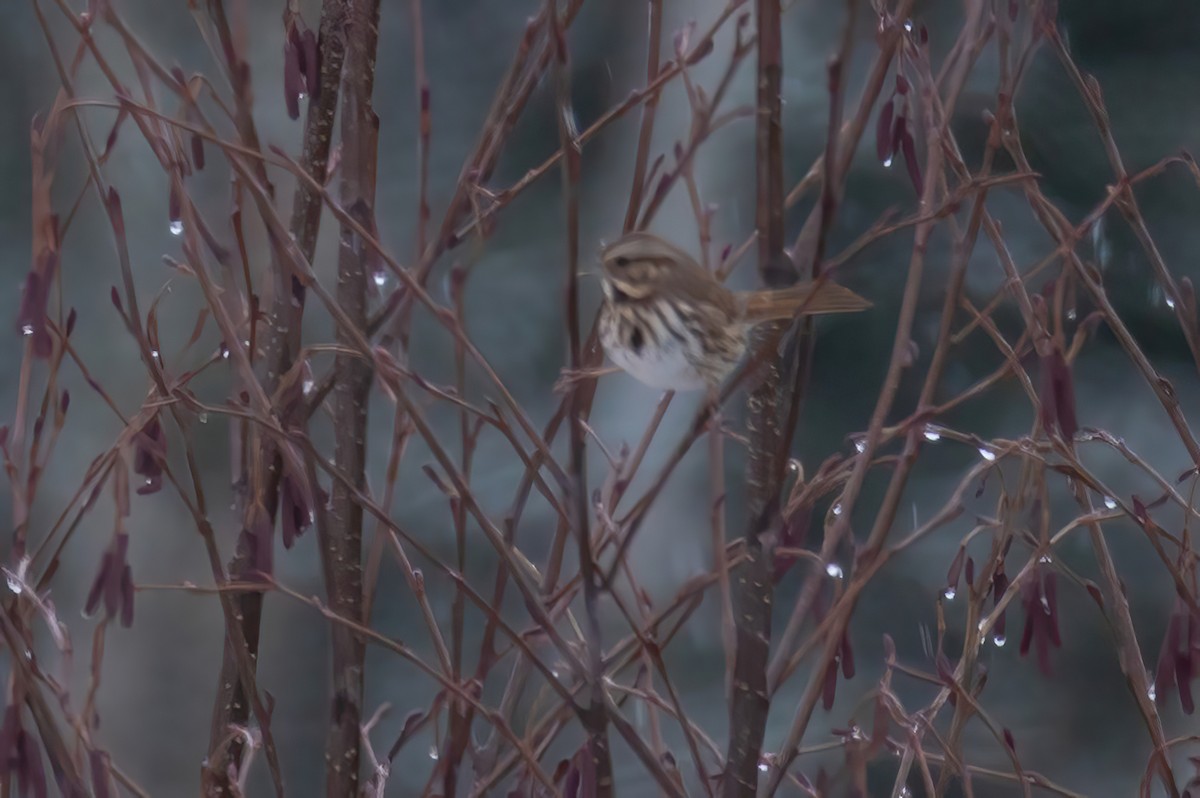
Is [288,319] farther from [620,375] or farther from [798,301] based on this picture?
[620,375]

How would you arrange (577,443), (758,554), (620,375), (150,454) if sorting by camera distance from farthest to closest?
(620,375)
(150,454)
(758,554)
(577,443)

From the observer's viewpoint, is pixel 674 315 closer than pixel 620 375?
Yes

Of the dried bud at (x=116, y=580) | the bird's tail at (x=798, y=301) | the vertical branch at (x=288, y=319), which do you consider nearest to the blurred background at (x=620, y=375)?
the vertical branch at (x=288, y=319)

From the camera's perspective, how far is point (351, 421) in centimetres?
127

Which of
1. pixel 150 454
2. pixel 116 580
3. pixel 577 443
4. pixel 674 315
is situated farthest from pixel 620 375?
pixel 577 443

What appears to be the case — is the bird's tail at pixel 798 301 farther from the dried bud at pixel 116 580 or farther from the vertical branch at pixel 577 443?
the dried bud at pixel 116 580

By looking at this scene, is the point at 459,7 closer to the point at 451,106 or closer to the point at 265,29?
the point at 451,106

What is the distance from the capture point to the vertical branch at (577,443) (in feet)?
2.50

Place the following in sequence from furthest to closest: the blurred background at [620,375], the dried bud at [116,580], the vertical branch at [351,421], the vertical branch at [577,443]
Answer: the blurred background at [620,375]
the vertical branch at [351,421]
the dried bud at [116,580]
the vertical branch at [577,443]

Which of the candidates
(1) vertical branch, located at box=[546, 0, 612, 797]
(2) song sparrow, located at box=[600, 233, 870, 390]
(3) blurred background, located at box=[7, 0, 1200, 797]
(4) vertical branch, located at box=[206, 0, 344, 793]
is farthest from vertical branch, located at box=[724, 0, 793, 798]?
(3) blurred background, located at box=[7, 0, 1200, 797]

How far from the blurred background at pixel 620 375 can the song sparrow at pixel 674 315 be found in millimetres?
1876

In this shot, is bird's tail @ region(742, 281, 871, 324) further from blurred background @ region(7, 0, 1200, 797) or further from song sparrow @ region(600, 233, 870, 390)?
blurred background @ region(7, 0, 1200, 797)

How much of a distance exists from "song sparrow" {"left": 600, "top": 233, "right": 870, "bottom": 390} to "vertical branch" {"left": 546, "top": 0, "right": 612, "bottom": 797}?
0.40 m

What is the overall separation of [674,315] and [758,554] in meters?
0.39
